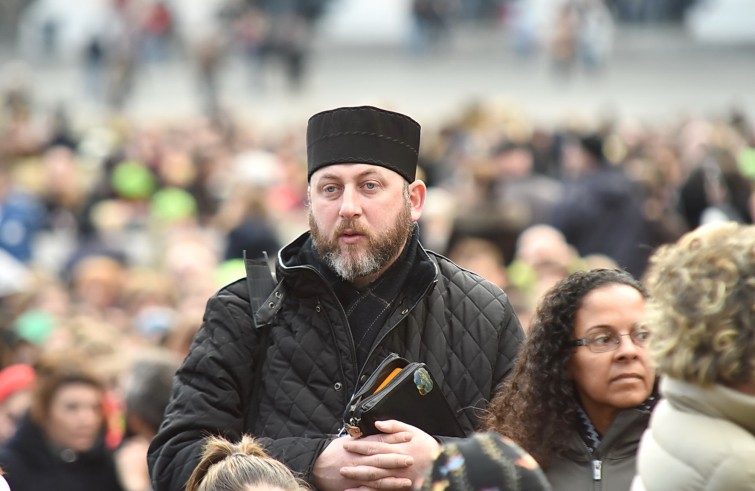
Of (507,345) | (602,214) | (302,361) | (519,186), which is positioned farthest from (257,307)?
(519,186)

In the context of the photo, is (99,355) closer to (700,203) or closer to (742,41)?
(700,203)

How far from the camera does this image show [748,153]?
16266mm

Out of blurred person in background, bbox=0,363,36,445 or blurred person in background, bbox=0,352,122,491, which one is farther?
blurred person in background, bbox=0,363,36,445

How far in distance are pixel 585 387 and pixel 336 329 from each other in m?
0.66

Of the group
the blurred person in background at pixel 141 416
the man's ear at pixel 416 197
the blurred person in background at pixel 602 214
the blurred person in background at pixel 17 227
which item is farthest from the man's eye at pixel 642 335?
the blurred person in background at pixel 17 227

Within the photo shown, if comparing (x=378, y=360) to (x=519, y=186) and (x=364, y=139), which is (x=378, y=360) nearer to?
(x=364, y=139)

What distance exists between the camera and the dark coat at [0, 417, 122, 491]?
6348 mm

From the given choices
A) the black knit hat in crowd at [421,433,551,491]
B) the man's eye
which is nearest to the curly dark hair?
the man's eye

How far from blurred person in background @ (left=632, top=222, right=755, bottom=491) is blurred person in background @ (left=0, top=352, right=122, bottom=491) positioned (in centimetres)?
389

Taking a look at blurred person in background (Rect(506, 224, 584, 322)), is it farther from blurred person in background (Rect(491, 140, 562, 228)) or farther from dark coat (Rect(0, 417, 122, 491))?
dark coat (Rect(0, 417, 122, 491))

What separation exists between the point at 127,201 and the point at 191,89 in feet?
Result: 71.5

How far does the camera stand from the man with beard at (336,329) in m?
4.00

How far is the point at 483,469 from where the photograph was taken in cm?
266

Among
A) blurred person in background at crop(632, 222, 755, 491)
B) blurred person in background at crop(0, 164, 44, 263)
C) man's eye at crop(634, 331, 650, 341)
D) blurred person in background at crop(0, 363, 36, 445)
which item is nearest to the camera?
blurred person in background at crop(632, 222, 755, 491)
